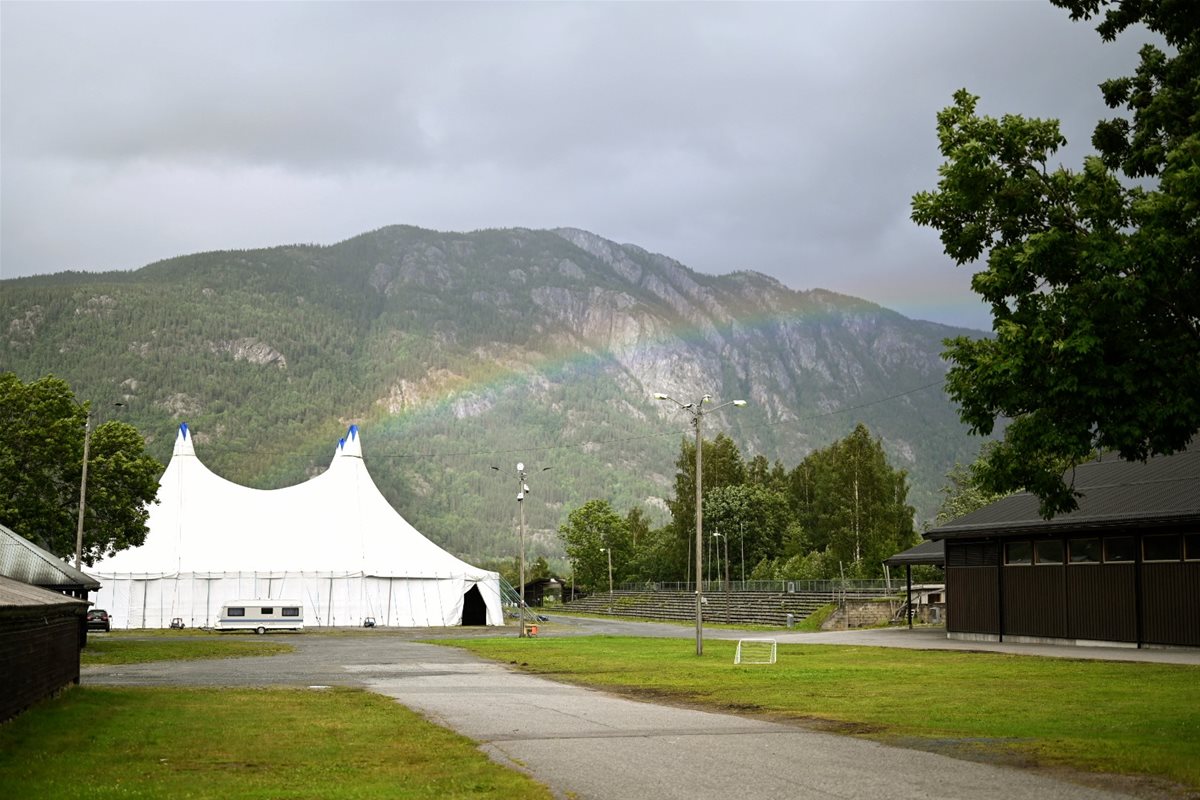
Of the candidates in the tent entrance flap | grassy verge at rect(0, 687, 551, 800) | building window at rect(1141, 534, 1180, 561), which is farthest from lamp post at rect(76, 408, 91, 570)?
building window at rect(1141, 534, 1180, 561)

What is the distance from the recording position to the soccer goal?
3375 centimetres

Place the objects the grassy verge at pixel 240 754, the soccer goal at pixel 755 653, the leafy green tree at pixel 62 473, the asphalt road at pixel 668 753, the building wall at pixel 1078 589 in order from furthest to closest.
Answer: the leafy green tree at pixel 62 473
the building wall at pixel 1078 589
the soccer goal at pixel 755 653
the grassy verge at pixel 240 754
the asphalt road at pixel 668 753

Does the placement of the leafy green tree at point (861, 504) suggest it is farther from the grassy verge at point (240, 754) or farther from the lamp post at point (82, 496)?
the grassy verge at point (240, 754)

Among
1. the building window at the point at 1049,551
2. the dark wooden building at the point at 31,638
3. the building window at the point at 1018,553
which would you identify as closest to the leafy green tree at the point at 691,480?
the building window at the point at 1018,553

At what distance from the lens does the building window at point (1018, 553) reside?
142ft

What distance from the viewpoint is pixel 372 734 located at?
16969 mm

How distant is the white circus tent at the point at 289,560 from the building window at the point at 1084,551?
41.8 metres

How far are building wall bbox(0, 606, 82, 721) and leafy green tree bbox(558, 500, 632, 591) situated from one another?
117067mm

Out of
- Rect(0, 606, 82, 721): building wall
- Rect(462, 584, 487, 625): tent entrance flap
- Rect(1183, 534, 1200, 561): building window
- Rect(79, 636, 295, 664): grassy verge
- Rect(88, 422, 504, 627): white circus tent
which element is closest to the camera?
Rect(0, 606, 82, 721): building wall

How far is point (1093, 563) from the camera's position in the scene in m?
39.7

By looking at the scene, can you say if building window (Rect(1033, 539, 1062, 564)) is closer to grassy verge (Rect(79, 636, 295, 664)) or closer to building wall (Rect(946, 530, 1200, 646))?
building wall (Rect(946, 530, 1200, 646))

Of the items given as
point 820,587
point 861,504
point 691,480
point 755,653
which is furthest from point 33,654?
point 691,480

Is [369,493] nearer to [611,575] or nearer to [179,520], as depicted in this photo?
[179,520]

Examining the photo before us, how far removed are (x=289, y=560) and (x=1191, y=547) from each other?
164 ft
